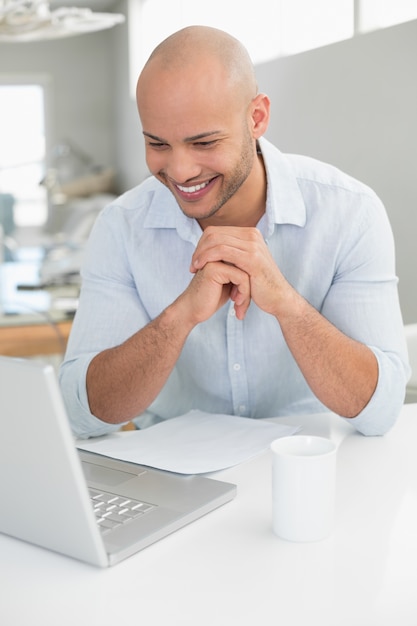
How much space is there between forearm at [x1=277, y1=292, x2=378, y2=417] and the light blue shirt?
77mm

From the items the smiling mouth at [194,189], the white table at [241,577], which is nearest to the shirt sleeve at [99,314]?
the smiling mouth at [194,189]

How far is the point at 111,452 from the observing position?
1.13 m

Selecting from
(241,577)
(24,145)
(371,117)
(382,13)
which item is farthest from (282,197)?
(24,145)

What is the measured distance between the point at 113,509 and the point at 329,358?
1.57 feet

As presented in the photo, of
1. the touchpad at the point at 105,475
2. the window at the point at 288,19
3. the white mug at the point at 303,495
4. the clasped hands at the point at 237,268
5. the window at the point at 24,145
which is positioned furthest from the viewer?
the window at the point at 24,145

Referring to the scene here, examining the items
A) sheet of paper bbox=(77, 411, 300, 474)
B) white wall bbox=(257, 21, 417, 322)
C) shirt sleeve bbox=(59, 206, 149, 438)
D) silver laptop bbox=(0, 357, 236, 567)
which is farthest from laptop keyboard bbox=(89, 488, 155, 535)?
white wall bbox=(257, 21, 417, 322)

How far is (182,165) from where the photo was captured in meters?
1.30

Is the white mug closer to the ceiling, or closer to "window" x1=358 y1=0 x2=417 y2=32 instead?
"window" x1=358 y1=0 x2=417 y2=32

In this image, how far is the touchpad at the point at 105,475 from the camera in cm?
100

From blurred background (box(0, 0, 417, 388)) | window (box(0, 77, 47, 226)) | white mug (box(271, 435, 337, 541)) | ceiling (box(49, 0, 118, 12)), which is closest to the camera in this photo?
white mug (box(271, 435, 337, 541))

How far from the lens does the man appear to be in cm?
125

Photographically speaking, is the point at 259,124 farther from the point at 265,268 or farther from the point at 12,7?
the point at 12,7

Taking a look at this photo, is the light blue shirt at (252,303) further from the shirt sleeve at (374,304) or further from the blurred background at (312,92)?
the blurred background at (312,92)

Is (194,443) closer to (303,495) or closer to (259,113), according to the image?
(303,495)
